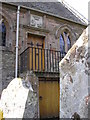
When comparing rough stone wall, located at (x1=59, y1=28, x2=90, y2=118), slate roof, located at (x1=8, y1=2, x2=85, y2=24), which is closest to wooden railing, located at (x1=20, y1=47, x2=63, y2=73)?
slate roof, located at (x1=8, y1=2, x2=85, y2=24)

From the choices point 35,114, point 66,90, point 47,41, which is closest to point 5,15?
point 47,41

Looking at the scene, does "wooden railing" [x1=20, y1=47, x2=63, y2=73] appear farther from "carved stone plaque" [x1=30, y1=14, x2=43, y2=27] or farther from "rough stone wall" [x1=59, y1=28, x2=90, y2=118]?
"rough stone wall" [x1=59, y1=28, x2=90, y2=118]

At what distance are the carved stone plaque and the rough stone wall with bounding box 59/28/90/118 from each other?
7.02 m

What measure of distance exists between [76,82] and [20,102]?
1.78m

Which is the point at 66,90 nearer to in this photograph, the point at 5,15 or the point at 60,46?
the point at 5,15

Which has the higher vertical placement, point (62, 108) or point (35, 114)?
point (62, 108)

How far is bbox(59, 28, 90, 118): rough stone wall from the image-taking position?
1.79 metres

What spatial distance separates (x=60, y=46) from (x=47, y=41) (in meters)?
1.05

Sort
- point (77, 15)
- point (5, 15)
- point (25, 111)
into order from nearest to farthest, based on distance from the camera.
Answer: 1. point (25, 111)
2. point (5, 15)
3. point (77, 15)

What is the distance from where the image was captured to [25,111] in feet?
10.6

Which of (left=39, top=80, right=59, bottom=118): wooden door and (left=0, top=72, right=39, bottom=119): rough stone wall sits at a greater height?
(left=0, top=72, right=39, bottom=119): rough stone wall

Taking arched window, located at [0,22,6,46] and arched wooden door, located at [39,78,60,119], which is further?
arched window, located at [0,22,6,46]

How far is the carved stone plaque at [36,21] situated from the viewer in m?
8.83

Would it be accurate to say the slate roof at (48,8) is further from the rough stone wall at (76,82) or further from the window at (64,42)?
the rough stone wall at (76,82)
